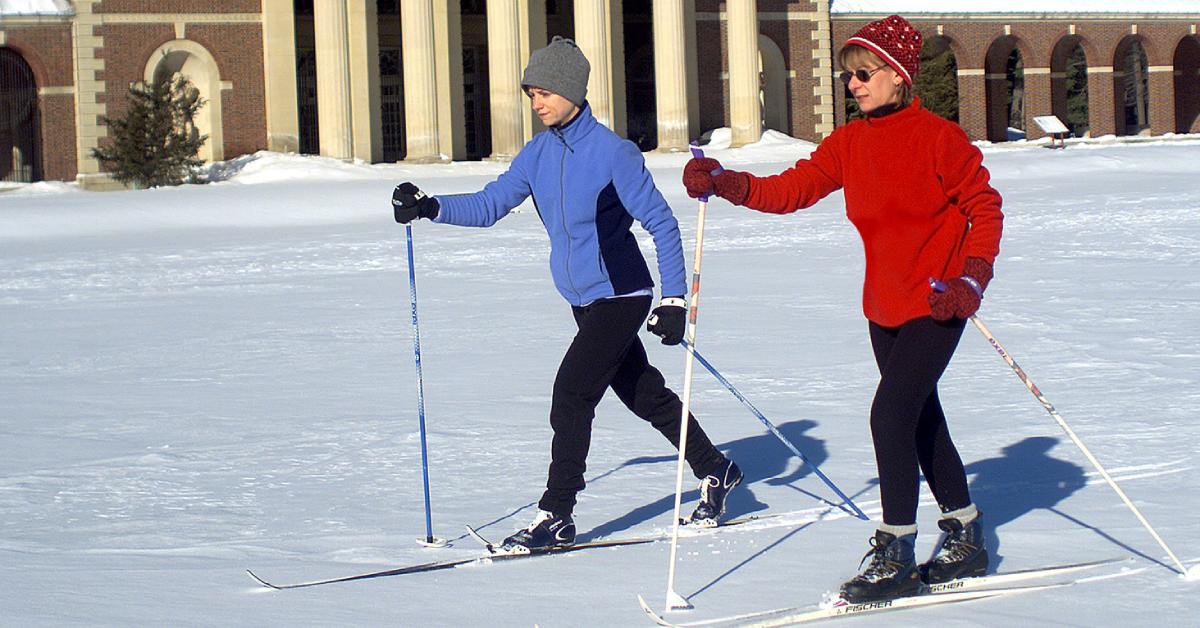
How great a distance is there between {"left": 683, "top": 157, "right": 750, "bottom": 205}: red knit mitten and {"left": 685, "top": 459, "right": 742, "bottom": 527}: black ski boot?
4.36 ft

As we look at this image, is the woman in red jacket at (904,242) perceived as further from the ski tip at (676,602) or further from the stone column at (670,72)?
the stone column at (670,72)

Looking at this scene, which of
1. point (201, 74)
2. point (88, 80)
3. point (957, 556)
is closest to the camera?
point (957, 556)

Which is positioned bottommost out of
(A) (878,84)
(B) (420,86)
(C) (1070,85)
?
(A) (878,84)

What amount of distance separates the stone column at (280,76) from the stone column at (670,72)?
7.96 metres

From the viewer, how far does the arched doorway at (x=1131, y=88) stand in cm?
5056

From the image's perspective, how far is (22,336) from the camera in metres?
13.3

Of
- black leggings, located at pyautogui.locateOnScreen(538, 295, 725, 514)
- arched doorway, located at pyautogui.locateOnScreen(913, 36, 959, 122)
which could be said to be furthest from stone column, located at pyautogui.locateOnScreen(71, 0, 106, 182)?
black leggings, located at pyautogui.locateOnScreen(538, 295, 725, 514)

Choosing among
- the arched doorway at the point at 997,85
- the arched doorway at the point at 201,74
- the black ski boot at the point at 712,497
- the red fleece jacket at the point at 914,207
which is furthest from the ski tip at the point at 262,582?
the arched doorway at the point at 997,85

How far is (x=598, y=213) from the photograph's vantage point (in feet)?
19.1

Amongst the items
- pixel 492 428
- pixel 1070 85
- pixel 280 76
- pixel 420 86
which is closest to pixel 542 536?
pixel 492 428

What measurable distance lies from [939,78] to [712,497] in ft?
132

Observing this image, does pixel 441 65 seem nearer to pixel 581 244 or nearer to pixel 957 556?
pixel 581 244

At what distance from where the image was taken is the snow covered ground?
203 inches

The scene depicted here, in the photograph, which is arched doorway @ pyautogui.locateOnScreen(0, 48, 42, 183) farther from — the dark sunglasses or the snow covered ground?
the dark sunglasses
